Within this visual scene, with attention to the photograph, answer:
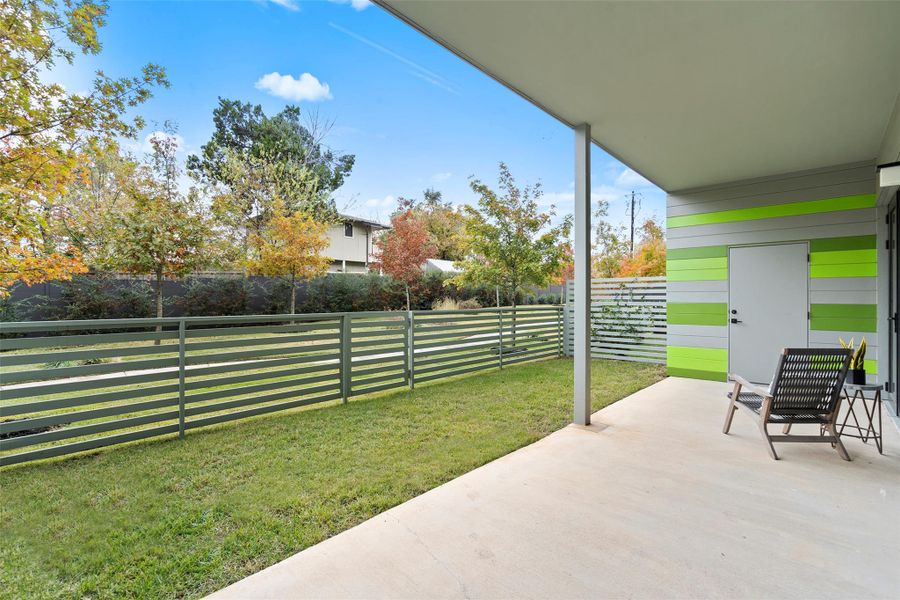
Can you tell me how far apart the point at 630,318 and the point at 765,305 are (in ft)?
7.08

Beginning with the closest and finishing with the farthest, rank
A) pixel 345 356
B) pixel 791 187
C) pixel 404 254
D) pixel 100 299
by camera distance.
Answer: pixel 345 356
pixel 791 187
pixel 100 299
pixel 404 254

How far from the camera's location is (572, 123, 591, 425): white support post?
3.89m

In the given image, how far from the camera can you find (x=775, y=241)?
545cm

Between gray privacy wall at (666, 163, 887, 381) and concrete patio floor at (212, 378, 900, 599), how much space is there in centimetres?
244

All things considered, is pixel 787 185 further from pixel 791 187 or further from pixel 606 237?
pixel 606 237

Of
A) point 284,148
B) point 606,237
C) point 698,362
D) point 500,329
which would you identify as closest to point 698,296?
point 698,362

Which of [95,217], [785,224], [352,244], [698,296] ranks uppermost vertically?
[352,244]

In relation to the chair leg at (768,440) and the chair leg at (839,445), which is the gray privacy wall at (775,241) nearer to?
the chair leg at (839,445)

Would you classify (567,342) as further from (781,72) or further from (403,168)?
(403,168)

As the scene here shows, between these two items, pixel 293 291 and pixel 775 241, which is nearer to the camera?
pixel 775 241

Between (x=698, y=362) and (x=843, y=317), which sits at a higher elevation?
(x=843, y=317)

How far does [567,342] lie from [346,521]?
6688 mm

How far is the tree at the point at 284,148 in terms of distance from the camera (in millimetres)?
15062

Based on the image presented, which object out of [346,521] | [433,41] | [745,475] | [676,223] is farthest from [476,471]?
[676,223]
